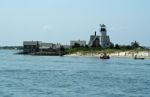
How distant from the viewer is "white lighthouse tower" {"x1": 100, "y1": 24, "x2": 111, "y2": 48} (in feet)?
568

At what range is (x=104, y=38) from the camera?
174 meters

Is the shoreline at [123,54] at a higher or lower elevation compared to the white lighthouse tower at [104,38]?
lower

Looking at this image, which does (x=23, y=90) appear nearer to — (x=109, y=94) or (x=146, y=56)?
(x=109, y=94)

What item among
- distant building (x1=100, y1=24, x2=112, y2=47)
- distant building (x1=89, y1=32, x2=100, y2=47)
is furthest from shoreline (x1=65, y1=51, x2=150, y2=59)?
distant building (x1=89, y1=32, x2=100, y2=47)

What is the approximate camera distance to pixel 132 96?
35719 mm

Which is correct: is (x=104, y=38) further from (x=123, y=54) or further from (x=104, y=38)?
(x=123, y=54)

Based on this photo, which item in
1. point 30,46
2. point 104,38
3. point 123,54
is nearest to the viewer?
point 123,54

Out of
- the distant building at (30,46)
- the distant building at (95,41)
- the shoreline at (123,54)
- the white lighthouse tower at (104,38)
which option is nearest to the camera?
the shoreline at (123,54)

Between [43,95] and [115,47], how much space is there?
136 meters

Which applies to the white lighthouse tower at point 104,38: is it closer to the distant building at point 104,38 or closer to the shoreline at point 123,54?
the distant building at point 104,38

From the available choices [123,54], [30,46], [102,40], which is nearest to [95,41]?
[102,40]

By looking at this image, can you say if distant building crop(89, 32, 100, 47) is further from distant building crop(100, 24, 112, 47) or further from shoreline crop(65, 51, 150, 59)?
shoreline crop(65, 51, 150, 59)

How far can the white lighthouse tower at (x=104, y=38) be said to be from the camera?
6811 inches

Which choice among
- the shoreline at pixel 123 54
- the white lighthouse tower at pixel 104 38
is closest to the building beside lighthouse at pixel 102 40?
the white lighthouse tower at pixel 104 38
